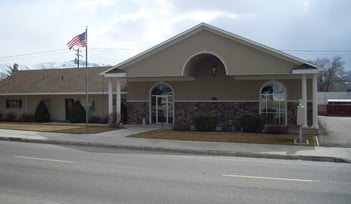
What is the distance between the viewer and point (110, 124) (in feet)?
80.8

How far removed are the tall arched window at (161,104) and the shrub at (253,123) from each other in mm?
6432

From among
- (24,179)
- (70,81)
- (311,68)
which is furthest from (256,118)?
(70,81)

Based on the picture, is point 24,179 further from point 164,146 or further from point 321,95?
point 321,95

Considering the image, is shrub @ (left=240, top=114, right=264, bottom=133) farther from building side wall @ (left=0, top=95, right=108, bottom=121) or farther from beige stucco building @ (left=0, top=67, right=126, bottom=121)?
building side wall @ (left=0, top=95, right=108, bottom=121)

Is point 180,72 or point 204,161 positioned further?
point 180,72

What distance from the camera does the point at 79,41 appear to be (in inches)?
865

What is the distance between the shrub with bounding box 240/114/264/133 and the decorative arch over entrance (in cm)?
341

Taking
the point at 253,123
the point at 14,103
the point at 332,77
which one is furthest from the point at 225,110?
the point at 332,77

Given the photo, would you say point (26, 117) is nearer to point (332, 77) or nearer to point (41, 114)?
point (41, 114)

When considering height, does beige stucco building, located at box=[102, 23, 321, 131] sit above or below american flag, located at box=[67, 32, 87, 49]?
below

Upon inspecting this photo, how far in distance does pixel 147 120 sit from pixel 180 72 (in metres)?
5.78

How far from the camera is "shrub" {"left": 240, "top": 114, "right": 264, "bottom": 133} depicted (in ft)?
70.6

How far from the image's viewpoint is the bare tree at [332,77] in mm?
88125

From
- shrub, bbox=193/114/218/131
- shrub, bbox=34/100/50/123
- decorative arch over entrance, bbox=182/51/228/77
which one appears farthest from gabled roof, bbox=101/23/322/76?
shrub, bbox=34/100/50/123
